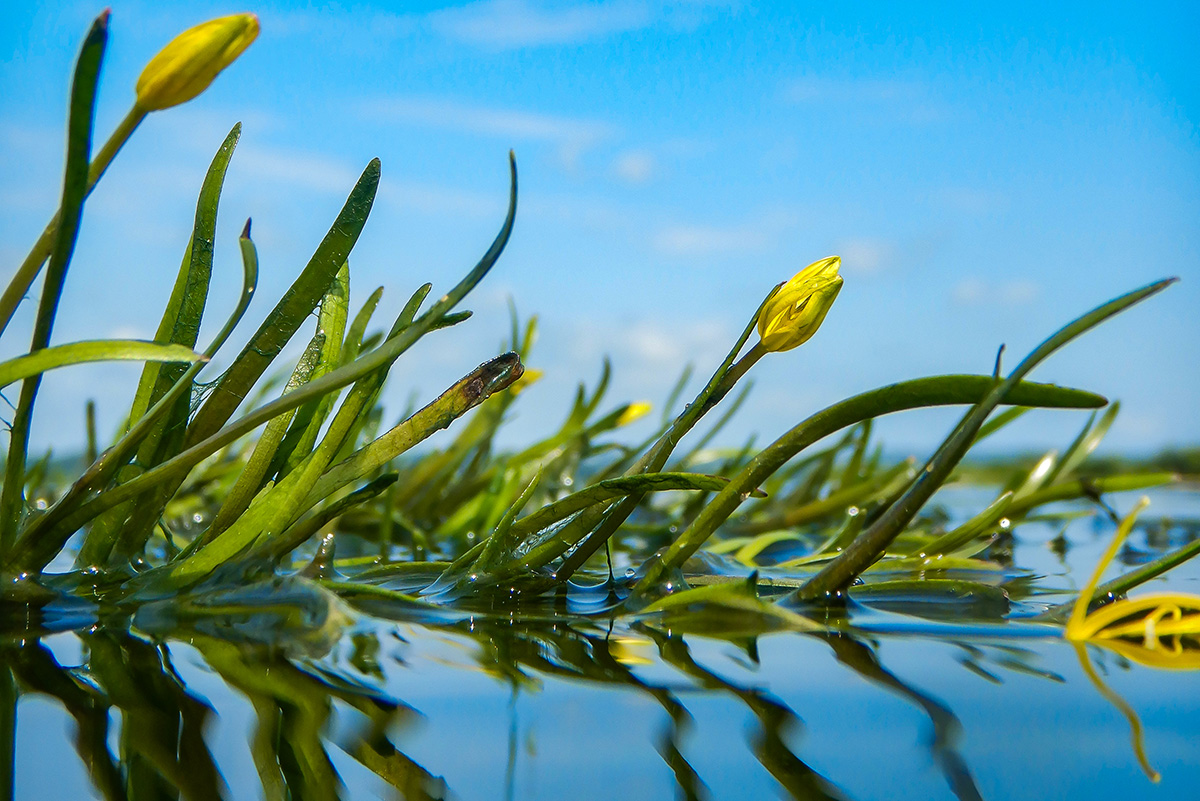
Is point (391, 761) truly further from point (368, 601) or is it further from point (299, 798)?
point (368, 601)

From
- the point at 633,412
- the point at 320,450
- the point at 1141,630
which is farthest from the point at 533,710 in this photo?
the point at 633,412

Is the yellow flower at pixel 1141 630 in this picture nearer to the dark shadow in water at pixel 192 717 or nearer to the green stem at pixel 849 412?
the green stem at pixel 849 412

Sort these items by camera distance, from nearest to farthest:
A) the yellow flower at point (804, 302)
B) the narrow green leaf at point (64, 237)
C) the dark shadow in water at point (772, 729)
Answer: the dark shadow in water at point (772, 729) < the narrow green leaf at point (64, 237) < the yellow flower at point (804, 302)

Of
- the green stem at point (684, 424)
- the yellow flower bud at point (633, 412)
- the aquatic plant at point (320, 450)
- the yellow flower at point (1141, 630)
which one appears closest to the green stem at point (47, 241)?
the aquatic plant at point (320, 450)

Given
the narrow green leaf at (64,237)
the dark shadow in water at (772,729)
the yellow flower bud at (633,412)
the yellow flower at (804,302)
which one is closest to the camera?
the dark shadow in water at (772,729)

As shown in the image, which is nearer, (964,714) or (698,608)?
(964,714)

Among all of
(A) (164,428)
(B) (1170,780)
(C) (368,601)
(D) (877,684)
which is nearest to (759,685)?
(D) (877,684)
